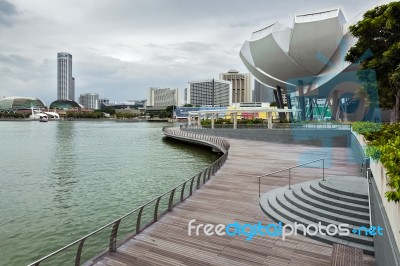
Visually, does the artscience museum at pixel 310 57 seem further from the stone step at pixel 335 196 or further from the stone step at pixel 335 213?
the stone step at pixel 335 213

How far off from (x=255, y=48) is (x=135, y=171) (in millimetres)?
47832

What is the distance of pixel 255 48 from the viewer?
6581 cm

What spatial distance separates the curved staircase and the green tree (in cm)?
1301

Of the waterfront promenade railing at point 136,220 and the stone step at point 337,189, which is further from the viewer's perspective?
the stone step at point 337,189

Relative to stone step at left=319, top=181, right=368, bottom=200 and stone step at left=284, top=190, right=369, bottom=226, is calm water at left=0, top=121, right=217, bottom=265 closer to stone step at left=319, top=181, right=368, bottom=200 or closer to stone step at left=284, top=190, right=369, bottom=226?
stone step at left=284, top=190, right=369, bottom=226

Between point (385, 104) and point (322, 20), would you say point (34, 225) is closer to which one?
point (385, 104)

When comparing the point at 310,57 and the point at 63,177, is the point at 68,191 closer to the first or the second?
the point at 63,177

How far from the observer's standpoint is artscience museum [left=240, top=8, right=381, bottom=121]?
53219 millimetres

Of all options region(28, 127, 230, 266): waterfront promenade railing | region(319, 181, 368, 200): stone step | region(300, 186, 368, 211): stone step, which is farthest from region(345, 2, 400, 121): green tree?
region(28, 127, 230, 266): waterfront promenade railing

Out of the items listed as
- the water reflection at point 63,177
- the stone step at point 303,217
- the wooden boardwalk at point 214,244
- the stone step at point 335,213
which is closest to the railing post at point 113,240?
the wooden boardwalk at point 214,244

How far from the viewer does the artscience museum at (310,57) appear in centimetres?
5322

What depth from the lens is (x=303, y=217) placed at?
427 inches

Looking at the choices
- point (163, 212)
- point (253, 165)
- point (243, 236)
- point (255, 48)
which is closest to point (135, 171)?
point (253, 165)

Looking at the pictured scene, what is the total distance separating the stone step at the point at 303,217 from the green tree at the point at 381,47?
47.7 feet
